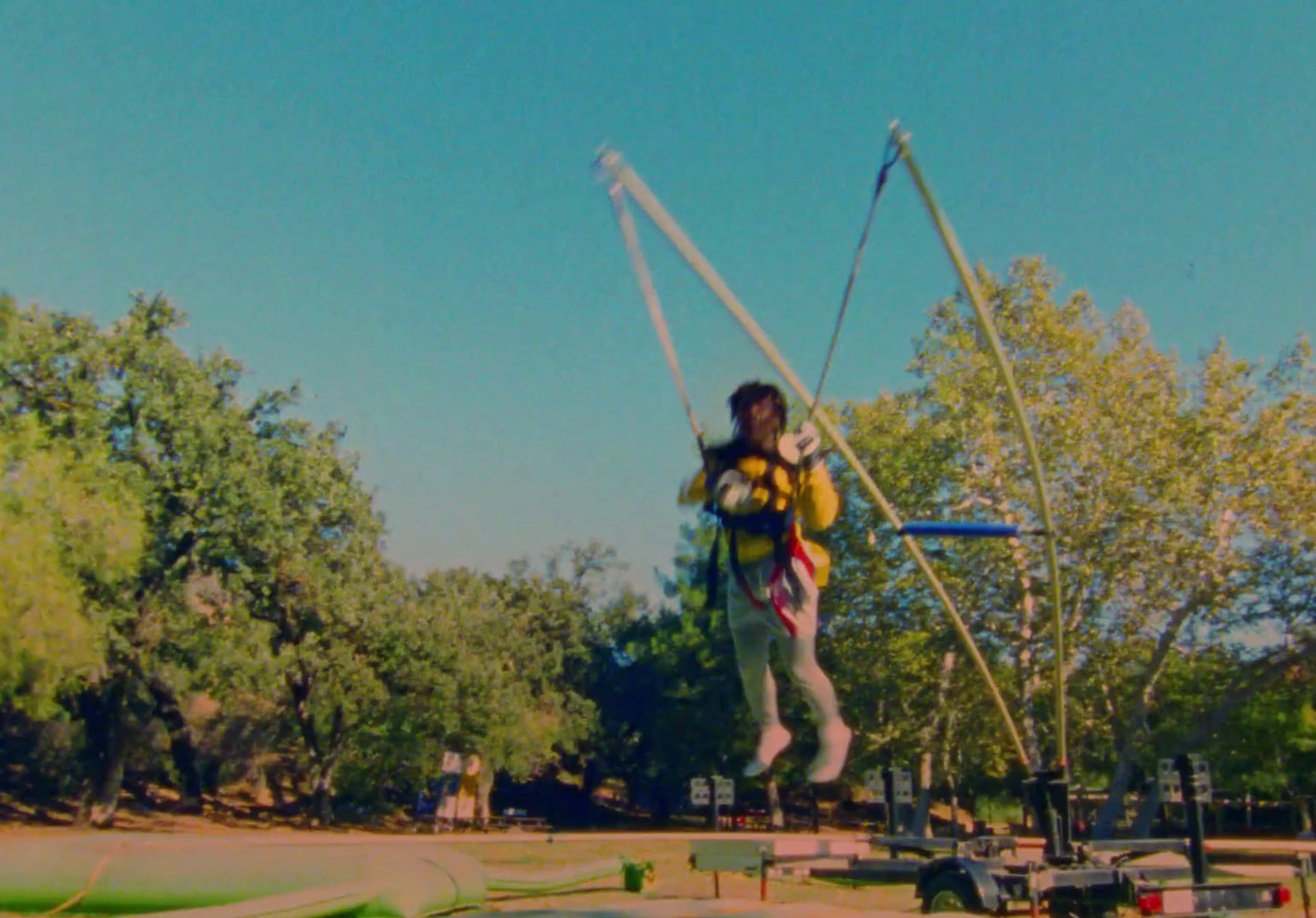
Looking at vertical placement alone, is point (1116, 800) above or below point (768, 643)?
below

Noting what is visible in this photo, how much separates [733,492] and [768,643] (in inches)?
33.7

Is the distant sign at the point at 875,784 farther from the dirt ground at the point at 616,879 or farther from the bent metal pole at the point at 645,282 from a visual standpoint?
the bent metal pole at the point at 645,282

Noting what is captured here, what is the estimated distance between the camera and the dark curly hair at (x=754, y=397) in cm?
504

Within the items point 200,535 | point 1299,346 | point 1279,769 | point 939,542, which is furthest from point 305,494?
point 1279,769

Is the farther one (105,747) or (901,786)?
(105,747)

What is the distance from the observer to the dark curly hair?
198 inches

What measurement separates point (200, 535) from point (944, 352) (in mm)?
22195

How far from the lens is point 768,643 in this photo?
209 inches

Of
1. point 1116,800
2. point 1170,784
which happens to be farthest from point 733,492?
point 1116,800

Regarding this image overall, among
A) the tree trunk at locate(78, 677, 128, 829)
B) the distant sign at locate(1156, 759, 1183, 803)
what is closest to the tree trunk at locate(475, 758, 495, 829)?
the tree trunk at locate(78, 677, 128, 829)

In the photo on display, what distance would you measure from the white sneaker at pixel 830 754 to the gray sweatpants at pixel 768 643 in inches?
1.7

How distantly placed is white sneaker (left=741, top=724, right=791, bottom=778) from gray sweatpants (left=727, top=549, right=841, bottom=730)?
0.18 ft

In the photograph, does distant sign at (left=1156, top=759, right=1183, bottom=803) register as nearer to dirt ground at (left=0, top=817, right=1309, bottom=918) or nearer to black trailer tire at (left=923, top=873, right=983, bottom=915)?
dirt ground at (left=0, top=817, right=1309, bottom=918)

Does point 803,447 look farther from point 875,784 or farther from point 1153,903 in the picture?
point 875,784
